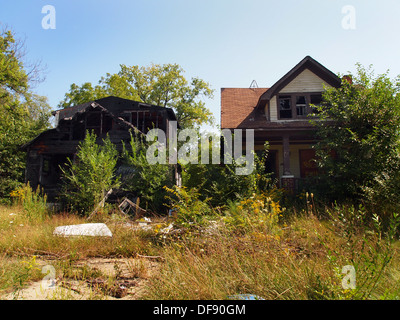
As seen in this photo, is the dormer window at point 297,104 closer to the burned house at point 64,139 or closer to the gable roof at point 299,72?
the gable roof at point 299,72

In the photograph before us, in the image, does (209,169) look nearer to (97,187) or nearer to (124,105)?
(97,187)

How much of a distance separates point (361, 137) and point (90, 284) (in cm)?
951

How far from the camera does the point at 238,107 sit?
1611 centimetres

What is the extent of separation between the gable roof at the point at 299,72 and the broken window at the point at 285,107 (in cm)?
75

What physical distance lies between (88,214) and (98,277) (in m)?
5.66

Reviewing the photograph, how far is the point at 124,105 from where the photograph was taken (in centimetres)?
2336

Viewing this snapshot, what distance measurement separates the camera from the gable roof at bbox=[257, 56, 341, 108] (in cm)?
1407

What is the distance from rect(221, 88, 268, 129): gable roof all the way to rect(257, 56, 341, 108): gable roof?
119 cm

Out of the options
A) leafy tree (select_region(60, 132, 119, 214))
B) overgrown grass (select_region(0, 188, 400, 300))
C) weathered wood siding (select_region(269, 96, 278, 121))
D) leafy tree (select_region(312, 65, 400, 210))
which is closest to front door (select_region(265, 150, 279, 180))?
weathered wood siding (select_region(269, 96, 278, 121))

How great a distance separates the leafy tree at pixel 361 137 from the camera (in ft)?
27.3

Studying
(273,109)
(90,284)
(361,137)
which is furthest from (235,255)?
(273,109)


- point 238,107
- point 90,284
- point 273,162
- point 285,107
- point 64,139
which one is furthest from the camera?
point 64,139

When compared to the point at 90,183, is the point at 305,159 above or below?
above

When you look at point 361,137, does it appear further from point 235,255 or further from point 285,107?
point 235,255
